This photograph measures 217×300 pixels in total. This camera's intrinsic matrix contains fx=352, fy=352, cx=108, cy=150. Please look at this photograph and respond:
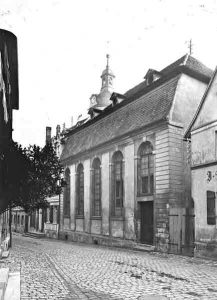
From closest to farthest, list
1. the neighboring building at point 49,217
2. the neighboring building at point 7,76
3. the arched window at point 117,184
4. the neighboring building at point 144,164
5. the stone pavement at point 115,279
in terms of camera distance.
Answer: the neighboring building at point 7,76, the stone pavement at point 115,279, the neighboring building at point 144,164, the arched window at point 117,184, the neighboring building at point 49,217

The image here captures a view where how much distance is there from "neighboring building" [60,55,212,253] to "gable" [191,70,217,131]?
8.20 ft

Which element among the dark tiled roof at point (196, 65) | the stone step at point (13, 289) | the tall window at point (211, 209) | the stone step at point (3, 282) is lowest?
the stone step at point (13, 289)

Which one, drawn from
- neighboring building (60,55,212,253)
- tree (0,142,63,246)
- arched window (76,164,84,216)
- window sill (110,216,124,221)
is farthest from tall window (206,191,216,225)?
arched window (76,164,84,216)

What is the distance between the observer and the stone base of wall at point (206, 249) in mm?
13992

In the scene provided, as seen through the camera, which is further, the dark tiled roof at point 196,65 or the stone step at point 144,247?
the dark tiled roof at point 196,65

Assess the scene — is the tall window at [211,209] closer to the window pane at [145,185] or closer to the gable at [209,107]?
the gable at [209,107]

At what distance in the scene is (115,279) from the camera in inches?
384

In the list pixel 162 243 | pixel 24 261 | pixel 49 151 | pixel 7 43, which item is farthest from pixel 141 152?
pixel 7 43

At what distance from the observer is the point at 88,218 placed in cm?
2583

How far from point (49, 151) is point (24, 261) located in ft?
38.4

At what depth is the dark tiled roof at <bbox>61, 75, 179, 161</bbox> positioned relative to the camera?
18.7 meters

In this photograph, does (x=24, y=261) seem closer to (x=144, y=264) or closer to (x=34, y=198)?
(x=144, y=264)

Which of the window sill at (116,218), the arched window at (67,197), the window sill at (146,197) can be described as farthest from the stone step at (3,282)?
the arched window at (67,197)

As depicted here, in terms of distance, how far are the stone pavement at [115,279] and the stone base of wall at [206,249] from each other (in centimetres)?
41
